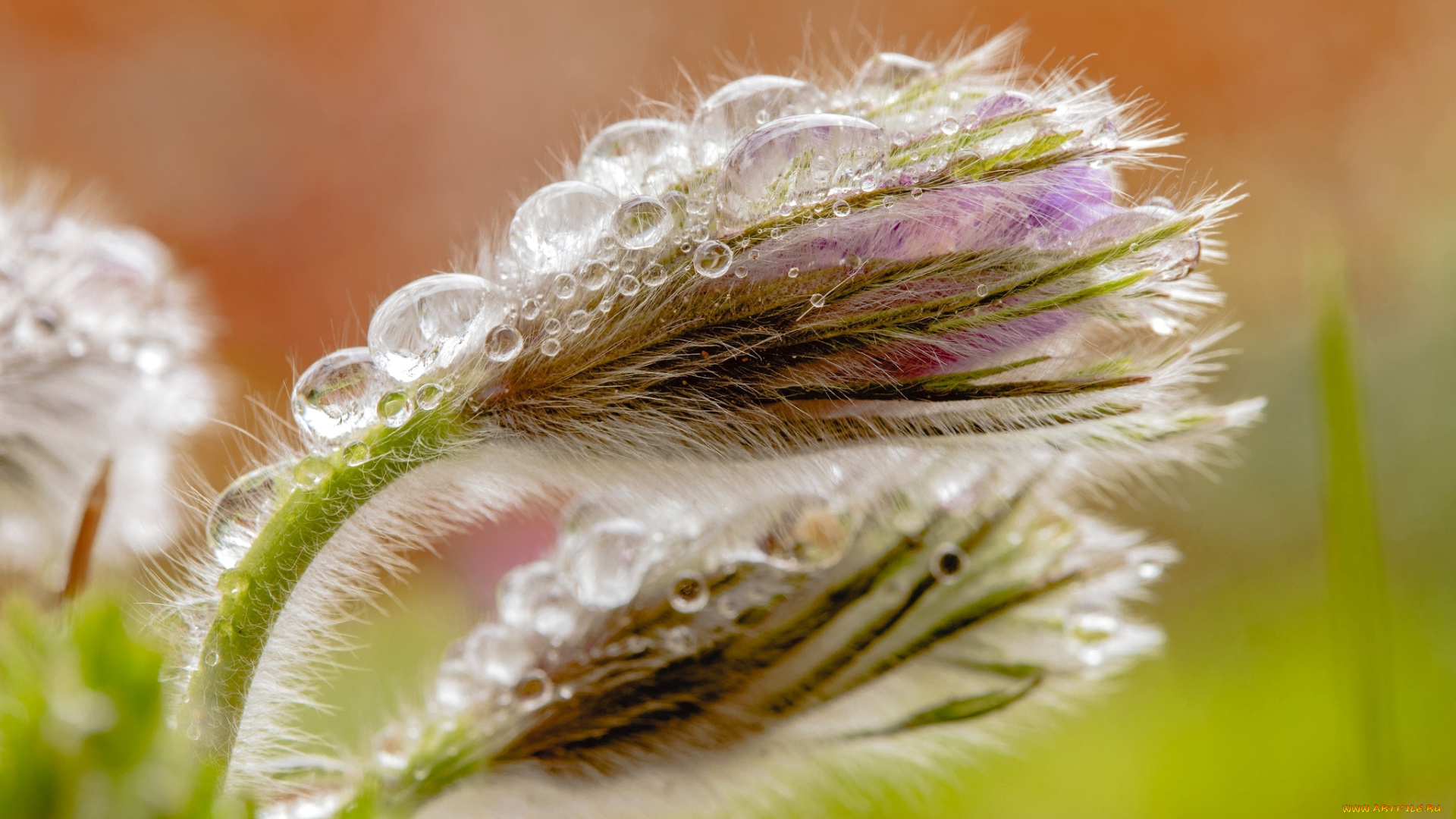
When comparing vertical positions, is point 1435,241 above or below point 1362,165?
below

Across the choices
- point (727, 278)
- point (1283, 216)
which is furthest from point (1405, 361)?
point (727, 278)

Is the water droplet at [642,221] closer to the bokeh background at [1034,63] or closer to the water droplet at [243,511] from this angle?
the water droplet at [243,511]

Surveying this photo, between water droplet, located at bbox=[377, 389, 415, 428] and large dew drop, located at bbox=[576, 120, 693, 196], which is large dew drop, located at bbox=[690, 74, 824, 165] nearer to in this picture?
large dew drop, located at bbox=[576, 120, 693, 196]

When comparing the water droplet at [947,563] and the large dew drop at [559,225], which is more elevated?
the large dew drop at [559,225]

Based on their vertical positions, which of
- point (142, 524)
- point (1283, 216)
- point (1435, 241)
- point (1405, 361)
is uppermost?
point (1283, 216)

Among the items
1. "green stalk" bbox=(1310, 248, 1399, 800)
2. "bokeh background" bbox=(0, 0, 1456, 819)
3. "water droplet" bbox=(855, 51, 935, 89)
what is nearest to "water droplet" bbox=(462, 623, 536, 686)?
"water droplet" bbox=(855, 51, 935, 89)

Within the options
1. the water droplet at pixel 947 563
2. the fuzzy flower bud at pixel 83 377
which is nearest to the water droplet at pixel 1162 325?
the water droplet at pixel 947 563

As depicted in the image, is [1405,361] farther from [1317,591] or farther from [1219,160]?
[1219,160]

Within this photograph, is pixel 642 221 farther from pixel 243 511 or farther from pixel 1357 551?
pixel 1357 551
